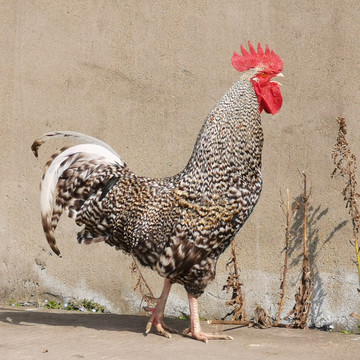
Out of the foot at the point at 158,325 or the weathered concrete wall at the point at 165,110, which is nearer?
the foot at the point at 158,325

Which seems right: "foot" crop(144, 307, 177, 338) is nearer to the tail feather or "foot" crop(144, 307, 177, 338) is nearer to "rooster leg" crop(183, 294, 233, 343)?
"rooster leg" crop(183, 294, 233, 343)

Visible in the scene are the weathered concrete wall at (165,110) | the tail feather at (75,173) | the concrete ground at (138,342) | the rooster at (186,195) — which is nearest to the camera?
the concrete ground at (138,342)

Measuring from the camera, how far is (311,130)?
527cm

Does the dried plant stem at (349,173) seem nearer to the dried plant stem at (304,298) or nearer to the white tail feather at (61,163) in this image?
the dried plant stem at (304,298)

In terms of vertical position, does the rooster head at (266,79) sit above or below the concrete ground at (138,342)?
above

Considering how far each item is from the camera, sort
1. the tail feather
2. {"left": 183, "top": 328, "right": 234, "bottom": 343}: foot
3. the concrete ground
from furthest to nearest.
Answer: the tail feather, {"left": 183, "top": 328, "right": 234, "bottom": 343}: foot, the concrete ground

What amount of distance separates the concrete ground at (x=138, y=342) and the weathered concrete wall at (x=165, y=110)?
784 millimetres

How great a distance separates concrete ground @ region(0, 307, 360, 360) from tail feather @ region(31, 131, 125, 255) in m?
0.83

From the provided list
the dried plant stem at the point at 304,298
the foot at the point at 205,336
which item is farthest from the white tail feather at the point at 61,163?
the dried plant stem at the point at 304,298

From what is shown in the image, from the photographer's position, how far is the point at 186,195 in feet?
13.7

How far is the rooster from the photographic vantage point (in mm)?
4113

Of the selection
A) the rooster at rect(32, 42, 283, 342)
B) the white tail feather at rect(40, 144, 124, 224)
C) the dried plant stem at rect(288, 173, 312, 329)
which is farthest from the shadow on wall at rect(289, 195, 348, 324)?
the white tail feather at rect(40, 144, 124, 224)

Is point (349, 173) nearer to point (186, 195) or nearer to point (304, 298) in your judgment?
point (304, 298)

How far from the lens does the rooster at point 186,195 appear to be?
13.5 ft
